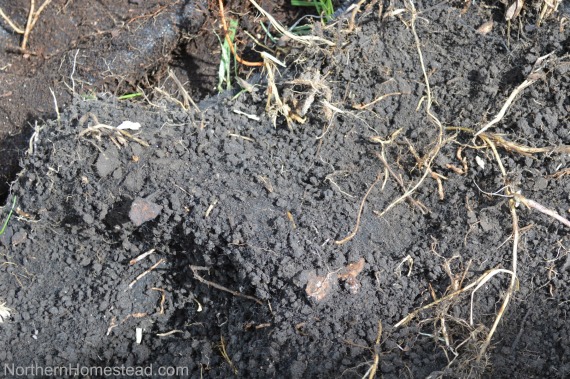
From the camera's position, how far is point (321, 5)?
8.04ft

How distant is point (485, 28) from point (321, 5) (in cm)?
67

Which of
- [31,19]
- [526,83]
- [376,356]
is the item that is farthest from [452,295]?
[31,19]

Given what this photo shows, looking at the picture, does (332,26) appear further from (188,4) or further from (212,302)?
(212,302)

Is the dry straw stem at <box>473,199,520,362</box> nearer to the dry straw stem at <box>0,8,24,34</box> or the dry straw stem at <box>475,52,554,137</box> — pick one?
the dry straw stem at <box>475,52,554,137</box>

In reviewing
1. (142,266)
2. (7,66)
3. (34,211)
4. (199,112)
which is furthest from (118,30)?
(142,266)

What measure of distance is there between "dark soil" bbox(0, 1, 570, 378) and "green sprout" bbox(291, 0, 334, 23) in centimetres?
29

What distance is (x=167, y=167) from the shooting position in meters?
1.93

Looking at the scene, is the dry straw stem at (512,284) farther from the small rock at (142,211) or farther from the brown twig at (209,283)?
the small rock at (142,211)

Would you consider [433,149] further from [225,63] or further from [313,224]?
[225,63]

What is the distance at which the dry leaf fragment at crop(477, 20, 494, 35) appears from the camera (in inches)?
80.4

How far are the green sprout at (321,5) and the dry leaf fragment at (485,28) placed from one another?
0.54 metres

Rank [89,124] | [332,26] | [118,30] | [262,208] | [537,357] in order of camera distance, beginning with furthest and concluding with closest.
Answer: [118,30]
[332,26]
[89,124]
[262,208]
[537,357]

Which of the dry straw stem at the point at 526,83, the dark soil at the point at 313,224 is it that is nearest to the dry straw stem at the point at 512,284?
the dark soil at the point at 313,224

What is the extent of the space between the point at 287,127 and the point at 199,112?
293mm
